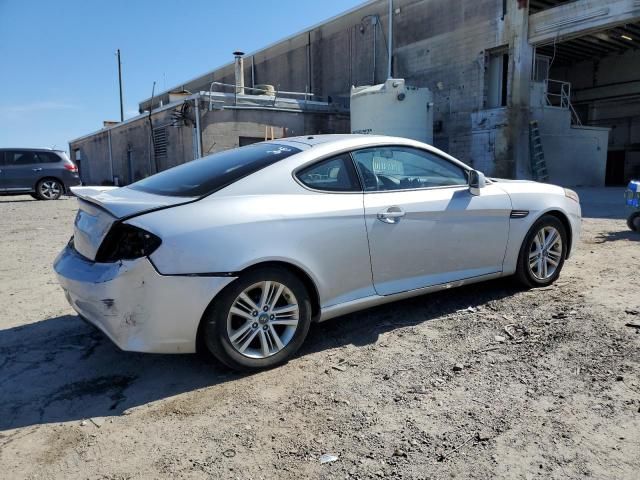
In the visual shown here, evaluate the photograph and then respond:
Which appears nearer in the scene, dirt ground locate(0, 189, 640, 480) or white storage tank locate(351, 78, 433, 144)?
dirt ground locate(0, 189, 640, 480)

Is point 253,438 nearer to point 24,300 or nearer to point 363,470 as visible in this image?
point 363,470

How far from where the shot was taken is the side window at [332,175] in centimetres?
336

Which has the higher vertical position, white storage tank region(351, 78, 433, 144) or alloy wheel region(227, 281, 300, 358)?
white storage tank region(351, 78, 433, 144)

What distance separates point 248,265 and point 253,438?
955mm

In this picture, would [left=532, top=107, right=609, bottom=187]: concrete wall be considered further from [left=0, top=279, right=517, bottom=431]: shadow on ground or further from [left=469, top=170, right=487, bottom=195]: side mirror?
[left=0, top=279, right=517, bottom=431]: shadow on ground

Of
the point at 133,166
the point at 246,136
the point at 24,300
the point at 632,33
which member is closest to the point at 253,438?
the point at 24,300

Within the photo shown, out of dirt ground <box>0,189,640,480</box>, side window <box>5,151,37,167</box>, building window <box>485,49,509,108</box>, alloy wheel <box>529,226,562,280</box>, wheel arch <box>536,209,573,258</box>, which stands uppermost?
building window <box>485,49,509,108</box>

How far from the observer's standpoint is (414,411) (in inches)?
103

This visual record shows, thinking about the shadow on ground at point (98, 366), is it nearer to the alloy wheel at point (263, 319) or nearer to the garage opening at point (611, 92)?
the alloy wheel at point (263, 319)

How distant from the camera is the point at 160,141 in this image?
21484 millimetres

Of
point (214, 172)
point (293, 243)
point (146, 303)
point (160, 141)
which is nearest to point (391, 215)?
point (293, 243)

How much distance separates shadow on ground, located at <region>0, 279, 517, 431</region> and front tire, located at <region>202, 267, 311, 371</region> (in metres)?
0.20

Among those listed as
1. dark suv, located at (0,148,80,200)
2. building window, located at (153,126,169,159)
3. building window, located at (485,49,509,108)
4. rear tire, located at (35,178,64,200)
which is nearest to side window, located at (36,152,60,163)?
dark suv, located at (0,148,80,200)

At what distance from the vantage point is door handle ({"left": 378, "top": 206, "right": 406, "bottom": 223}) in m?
3.46
